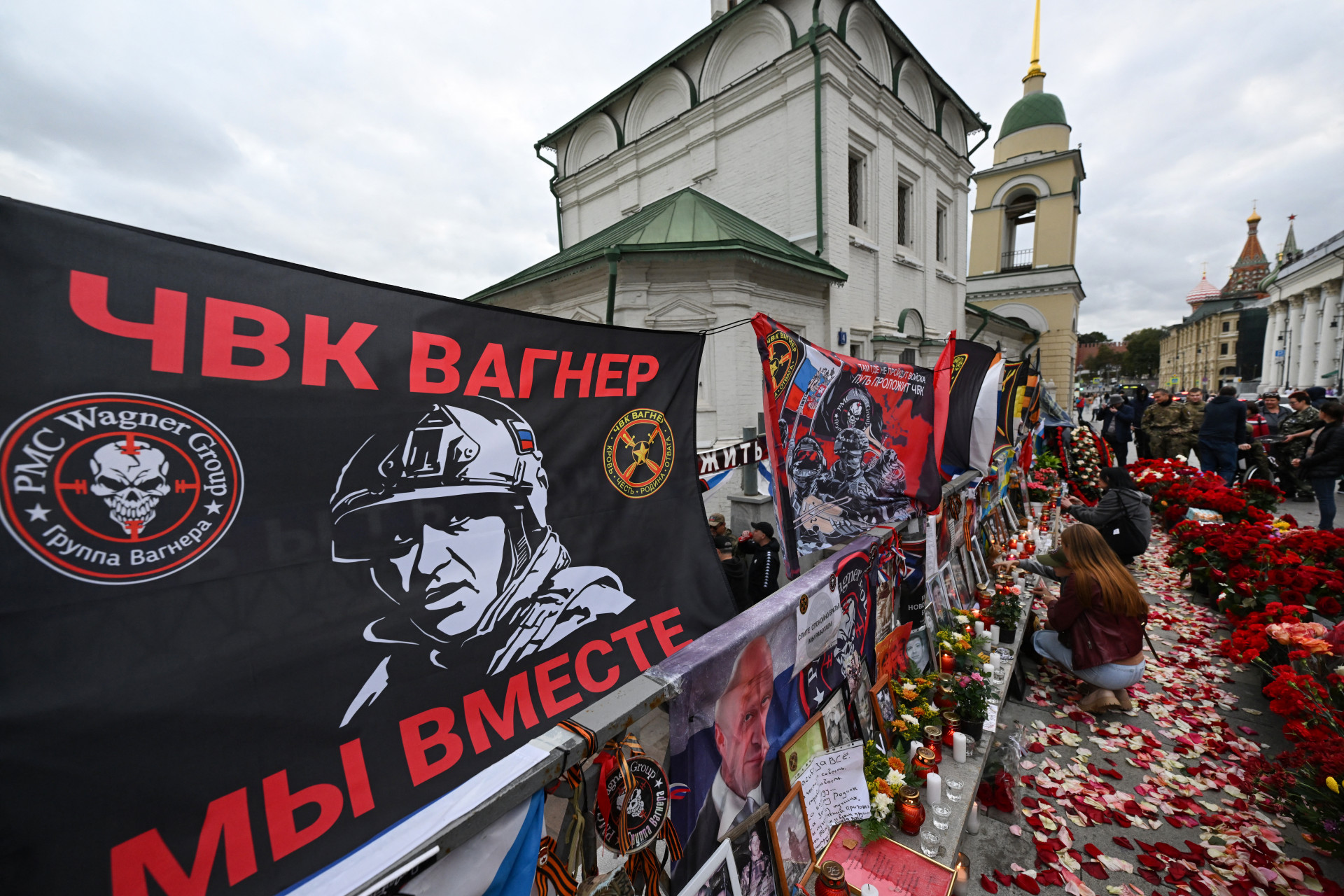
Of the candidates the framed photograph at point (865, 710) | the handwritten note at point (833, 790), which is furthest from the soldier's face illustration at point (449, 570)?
the framed photograph at point (865, 710)

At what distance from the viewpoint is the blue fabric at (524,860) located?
1325mm

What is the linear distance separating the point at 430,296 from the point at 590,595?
4.14 ft

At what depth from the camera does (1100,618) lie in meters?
4.11

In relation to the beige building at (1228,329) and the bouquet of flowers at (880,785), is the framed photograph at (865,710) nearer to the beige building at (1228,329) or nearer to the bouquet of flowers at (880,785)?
the bouquet of flowers at (880,785)

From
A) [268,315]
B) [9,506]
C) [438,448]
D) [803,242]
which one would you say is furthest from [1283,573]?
[803,242]

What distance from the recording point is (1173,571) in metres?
6.82

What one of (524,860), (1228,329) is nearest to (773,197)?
(524,860)

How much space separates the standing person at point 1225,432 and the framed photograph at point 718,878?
450 inches

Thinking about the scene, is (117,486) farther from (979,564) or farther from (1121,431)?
(1121,431)

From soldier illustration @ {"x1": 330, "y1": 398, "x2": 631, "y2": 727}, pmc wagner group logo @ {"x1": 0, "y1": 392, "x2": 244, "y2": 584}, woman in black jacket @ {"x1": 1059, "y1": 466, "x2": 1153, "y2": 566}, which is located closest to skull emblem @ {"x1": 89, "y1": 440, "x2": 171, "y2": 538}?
pmc wagner group logo @ {"x1": 0, "y1": 392, "x2": 244, "y2": 584}

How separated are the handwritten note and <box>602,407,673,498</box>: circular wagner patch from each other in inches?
59.4

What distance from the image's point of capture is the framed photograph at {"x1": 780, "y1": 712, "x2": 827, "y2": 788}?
2283 millimetres

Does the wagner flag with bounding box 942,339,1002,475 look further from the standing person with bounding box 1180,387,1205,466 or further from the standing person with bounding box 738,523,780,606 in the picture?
the standing person with bounding box 1180,387,1205,466

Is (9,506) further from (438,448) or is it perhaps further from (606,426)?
(606,426)
